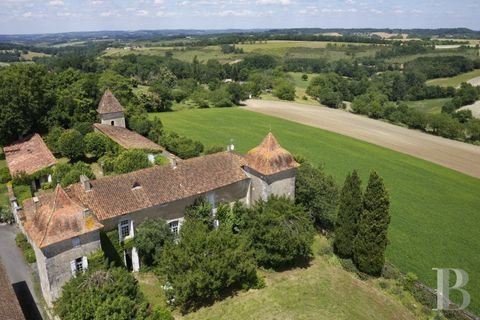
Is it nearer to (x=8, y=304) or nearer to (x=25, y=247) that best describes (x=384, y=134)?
(x=25, y=247)

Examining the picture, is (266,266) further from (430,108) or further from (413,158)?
(430,108)

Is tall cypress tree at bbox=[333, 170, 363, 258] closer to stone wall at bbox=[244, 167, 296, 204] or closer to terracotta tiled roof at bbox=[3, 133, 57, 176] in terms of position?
stone wall at bbox=[244, 167, 296, 204]

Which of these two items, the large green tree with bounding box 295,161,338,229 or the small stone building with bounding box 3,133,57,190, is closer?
the large green tree with bounding box 295,161,338,229

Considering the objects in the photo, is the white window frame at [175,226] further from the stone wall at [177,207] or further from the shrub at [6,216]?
the shrub at [6,216]

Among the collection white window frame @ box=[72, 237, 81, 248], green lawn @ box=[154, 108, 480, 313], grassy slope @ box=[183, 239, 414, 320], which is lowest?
green lawn @ box=[154, 108, 480, 313]

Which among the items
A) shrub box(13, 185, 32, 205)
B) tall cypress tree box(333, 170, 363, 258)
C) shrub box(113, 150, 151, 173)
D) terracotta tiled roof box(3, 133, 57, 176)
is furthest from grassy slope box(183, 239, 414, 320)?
terracotta tiled roof box(3, 133, 57, 176)

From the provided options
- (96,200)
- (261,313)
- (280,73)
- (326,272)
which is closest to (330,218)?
(326,272)

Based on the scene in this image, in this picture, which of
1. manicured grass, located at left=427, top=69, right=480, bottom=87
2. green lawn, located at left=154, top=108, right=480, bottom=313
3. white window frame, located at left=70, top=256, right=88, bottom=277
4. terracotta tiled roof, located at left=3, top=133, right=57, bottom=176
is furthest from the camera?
manicured grass, located at left=427, top=69, right=480, bottom=87

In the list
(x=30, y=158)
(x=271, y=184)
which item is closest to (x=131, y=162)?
(x=271, y=184)
